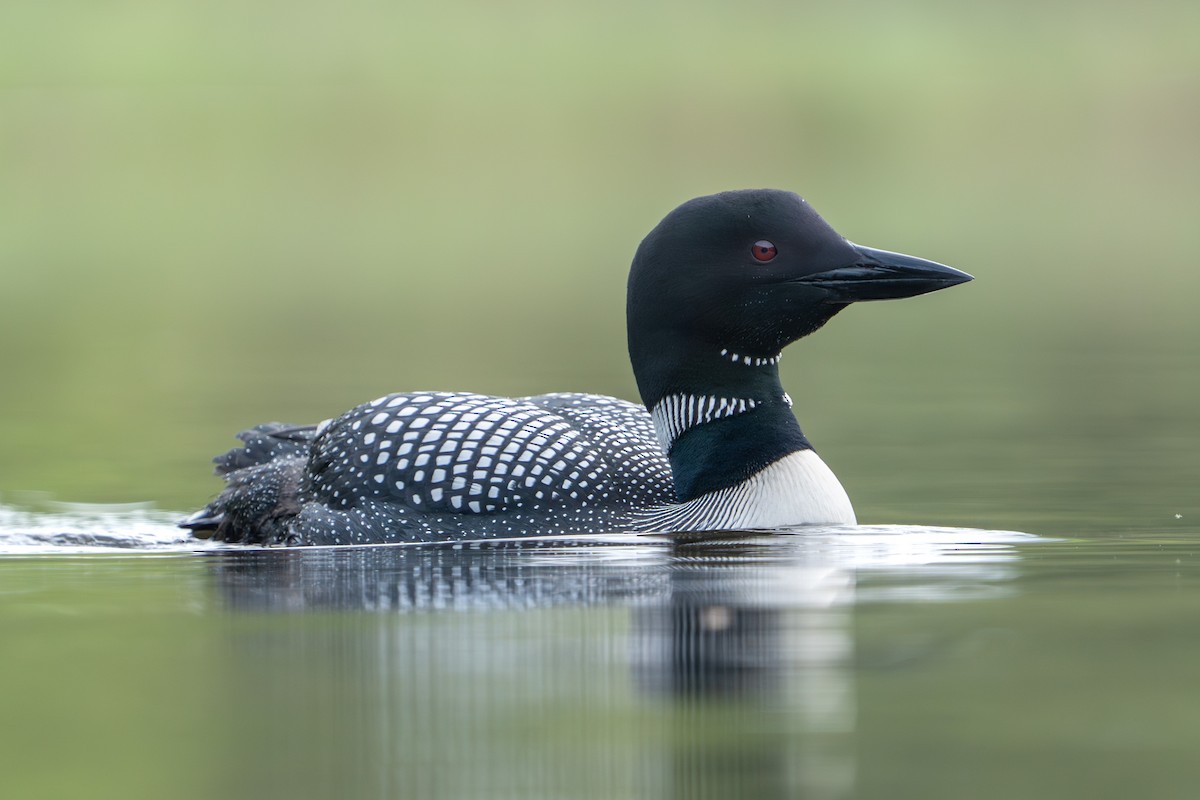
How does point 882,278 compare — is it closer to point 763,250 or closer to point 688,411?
point 763,250

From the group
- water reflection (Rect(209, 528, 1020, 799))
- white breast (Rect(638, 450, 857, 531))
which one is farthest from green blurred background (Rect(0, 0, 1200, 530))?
water reflection (Rect(209, 528, 1020, 799))

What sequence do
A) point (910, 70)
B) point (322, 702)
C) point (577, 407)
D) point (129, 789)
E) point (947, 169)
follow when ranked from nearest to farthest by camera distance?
1. point (129, 789)
2. point (322, 702)
3. point (577, 407)
4. point (947, 169)
5. point (910, 70)

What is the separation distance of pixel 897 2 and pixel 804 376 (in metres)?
54.7

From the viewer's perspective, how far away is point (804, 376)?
11.9 meters

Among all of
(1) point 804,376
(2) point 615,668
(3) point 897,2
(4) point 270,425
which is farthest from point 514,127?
(2) point 615,668

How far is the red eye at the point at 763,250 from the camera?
629 cm

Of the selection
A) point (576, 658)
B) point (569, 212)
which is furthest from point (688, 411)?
point (569, 212)

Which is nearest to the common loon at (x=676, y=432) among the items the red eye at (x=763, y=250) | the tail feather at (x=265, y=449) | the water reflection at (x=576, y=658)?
the red eye at (x=763, y=250)

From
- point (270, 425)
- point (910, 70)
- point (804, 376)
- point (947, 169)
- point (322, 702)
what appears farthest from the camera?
point (910, 70)

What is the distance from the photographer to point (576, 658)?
438 cm

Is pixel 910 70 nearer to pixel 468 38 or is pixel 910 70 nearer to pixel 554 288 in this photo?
pixel 468 38

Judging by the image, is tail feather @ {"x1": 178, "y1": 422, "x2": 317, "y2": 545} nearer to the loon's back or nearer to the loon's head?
the loon's back

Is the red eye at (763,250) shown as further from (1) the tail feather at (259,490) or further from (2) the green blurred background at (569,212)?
(1) the tail feather at (259,490)

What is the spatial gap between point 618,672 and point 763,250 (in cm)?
234
